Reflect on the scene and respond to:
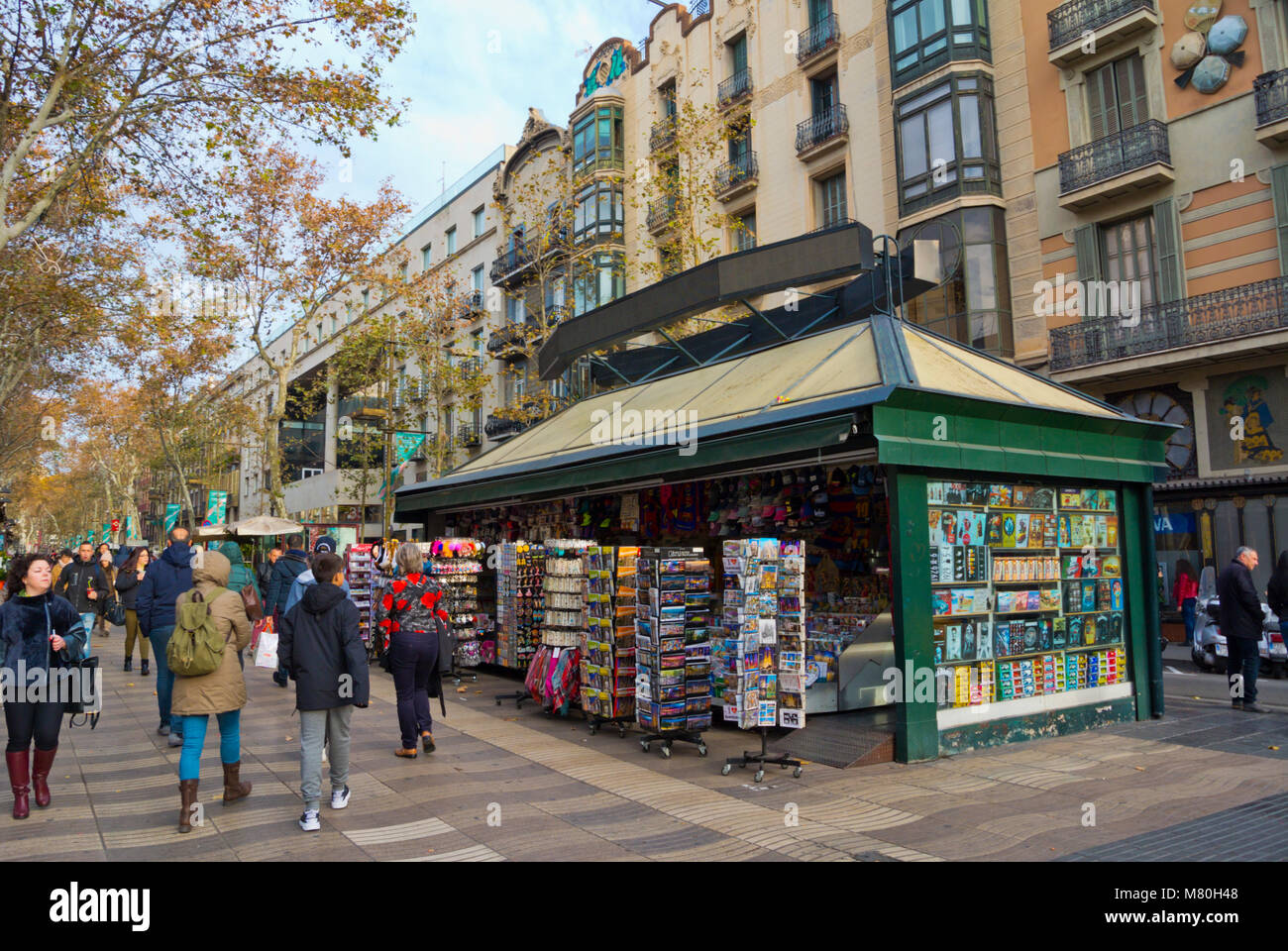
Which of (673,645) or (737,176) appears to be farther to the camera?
(737,176)

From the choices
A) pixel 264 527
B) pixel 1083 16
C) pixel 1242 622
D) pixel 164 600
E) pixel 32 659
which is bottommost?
pixel 1242 622

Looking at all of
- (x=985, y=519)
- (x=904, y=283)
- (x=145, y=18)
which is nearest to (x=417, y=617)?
(x=985, y=519)

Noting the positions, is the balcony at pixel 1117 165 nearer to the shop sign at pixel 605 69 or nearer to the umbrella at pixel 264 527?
the umbrella at pixel 264 527

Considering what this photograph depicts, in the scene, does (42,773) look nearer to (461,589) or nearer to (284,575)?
(284,575)

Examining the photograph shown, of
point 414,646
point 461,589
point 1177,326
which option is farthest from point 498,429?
point 414,646

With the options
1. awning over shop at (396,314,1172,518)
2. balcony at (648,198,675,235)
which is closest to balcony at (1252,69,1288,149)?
awning over shop at (396,314,1172,518)

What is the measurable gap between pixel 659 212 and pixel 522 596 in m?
21.0

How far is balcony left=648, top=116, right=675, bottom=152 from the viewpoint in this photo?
2919cm

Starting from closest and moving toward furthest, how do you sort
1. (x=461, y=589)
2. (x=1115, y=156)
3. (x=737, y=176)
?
(x=461, y=589)
(x=1115, y=156)
(x=737, y=176)

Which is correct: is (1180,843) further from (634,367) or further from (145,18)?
(145,18)

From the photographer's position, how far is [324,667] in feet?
Result: 19.6

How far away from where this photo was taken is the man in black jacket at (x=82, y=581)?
49.1ft

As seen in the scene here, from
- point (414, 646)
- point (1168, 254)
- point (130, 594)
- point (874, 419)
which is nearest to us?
point (874, 419)

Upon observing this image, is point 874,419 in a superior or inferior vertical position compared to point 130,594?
superior
